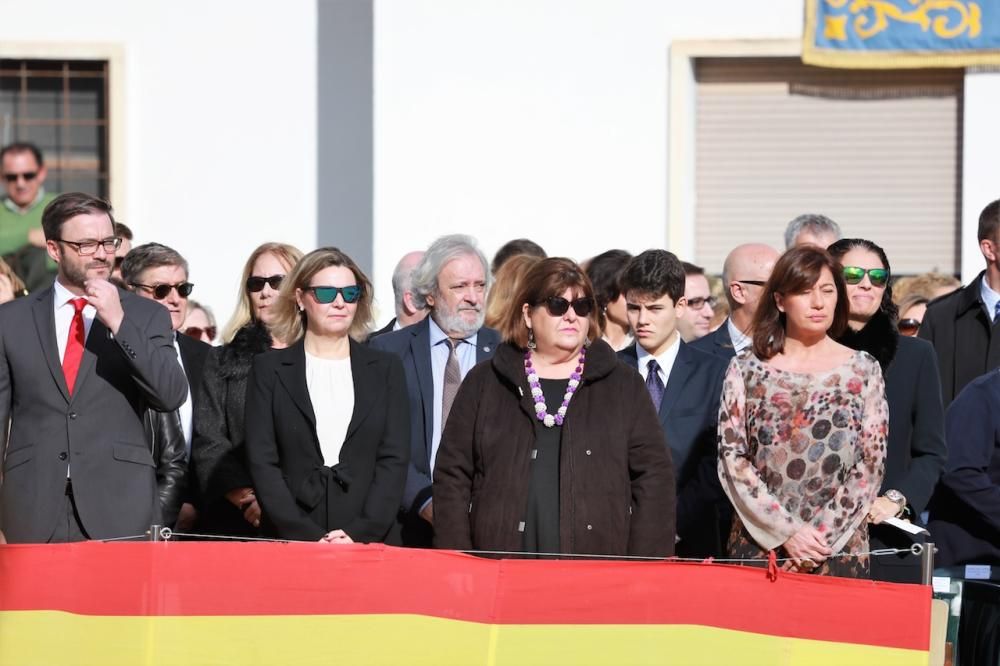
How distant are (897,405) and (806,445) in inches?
26.6

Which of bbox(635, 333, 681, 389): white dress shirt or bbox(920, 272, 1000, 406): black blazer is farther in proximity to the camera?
bbox(920, 272, 1000, 406): black blazer

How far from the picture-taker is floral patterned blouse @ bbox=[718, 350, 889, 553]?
19.4 feet

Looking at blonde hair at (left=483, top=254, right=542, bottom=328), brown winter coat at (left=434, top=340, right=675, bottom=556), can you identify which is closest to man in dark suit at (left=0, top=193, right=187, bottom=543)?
brown winter coat at (left=434, top=340, right=675, bottom=556)

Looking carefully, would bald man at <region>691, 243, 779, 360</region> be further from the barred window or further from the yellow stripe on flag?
the barred window

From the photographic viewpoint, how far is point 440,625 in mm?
5418

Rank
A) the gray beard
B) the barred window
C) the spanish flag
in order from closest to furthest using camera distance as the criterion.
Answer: the spanish flag
the gray beard
the barred window

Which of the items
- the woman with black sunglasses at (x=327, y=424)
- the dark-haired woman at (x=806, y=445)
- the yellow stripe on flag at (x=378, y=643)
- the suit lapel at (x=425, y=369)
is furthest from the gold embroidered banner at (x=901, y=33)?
the yellow stripe on flag at (x=378, y=643)

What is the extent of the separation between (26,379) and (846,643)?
3.04 metres

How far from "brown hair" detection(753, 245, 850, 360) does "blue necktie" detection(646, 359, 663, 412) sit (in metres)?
0.78

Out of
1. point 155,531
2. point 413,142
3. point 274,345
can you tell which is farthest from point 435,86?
point 155,531

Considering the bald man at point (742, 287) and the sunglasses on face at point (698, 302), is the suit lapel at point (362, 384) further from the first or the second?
the sunglasses on face at point (698, 302)

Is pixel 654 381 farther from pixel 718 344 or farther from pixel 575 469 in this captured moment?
pixel 575 469

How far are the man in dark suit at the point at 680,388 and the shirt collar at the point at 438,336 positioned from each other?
24.9 inches

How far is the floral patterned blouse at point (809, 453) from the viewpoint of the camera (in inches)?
233
